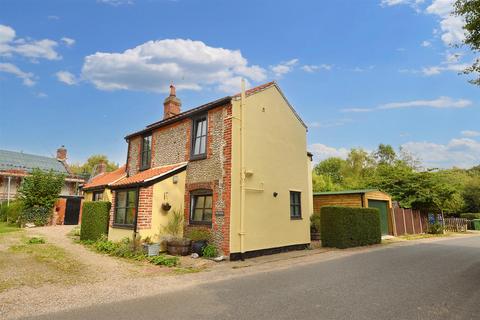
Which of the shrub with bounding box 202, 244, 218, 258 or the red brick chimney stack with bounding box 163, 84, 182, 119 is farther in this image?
the red brick chimney stack with bounding box 163, 84, 182, 119

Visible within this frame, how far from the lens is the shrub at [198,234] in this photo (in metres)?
11.3

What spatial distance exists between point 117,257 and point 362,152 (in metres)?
47.3

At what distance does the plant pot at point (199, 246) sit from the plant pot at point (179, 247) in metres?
0.26

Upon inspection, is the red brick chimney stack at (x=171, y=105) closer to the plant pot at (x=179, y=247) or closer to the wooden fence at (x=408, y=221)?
the plant pot at (x=179, y=247)

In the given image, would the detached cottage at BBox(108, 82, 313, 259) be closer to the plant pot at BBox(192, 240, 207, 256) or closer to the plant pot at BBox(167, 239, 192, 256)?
the plant pot at BBox(192, 240, 207, 256)

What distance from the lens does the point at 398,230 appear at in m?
22.1

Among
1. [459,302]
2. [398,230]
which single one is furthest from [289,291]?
[398,230]

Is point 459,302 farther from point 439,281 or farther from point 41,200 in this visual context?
point 41,200

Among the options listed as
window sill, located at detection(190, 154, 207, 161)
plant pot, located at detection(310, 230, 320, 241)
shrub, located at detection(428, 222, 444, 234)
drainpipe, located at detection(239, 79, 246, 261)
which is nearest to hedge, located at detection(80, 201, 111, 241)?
window sill, located at detection(190, 154, 207, 161)

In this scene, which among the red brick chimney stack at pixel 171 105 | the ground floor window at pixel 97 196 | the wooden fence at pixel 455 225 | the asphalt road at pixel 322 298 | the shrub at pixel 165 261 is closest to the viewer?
the asphalt road at pixel 322 298

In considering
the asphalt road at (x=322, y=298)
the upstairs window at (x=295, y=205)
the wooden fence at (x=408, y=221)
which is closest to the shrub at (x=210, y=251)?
the asphalt road at (x=322, y=298)

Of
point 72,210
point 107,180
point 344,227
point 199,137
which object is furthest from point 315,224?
point 72,210

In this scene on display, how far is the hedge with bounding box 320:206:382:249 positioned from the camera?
14.3 metres

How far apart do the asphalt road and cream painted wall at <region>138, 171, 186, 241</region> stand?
513 cm
